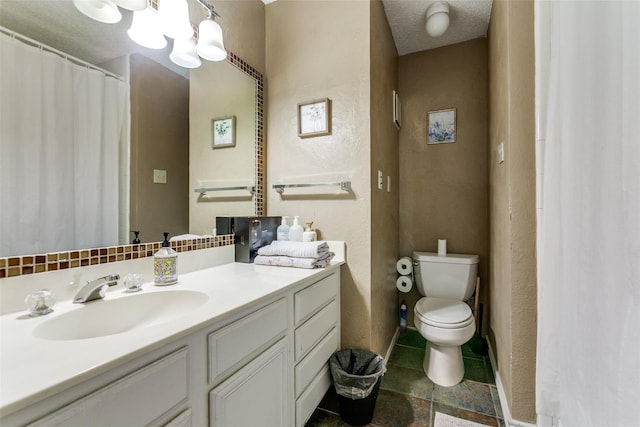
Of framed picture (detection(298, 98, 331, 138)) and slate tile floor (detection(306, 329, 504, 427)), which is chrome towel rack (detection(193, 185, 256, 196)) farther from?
slate tile floor (detection(306, 329, 504, 427))

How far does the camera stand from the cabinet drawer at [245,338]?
0.77 meters

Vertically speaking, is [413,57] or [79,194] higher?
[413,57]

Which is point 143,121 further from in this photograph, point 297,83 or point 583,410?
point 583,410

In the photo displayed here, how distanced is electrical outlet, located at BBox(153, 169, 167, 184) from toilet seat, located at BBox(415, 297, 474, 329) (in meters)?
1.62

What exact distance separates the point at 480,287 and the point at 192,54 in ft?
8.15

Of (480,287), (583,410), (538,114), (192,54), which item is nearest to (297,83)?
(192,54)

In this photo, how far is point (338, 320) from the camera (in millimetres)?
1599

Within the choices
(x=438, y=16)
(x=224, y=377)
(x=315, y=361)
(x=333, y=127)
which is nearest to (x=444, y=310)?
(x=315, y=361)

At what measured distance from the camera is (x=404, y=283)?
225 centimetres

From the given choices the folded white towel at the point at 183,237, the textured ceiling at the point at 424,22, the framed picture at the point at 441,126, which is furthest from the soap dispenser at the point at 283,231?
the textured ceiling at the point at 424,22

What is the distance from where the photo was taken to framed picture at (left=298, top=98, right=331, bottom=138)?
1.64 meters

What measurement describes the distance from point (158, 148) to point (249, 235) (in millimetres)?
598

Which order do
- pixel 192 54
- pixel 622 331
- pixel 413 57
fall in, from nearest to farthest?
pixel 622 331 → pixel 192 54 → pixel 413 57

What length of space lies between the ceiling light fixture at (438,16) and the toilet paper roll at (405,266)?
1.66 m
